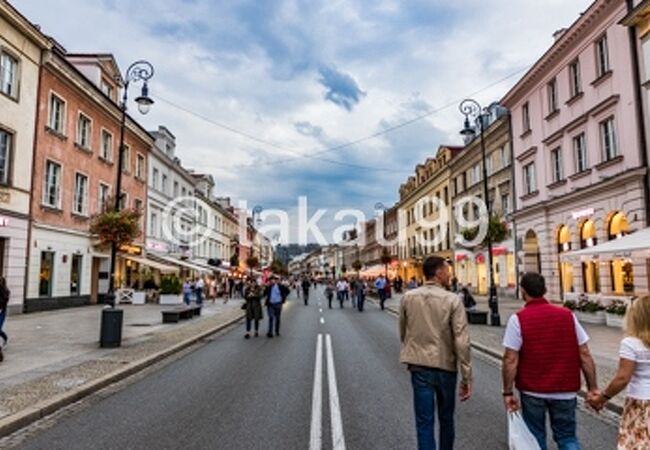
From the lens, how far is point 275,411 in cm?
646

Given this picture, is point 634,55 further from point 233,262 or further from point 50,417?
point 233,262

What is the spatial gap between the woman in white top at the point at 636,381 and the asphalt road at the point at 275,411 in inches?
81.3

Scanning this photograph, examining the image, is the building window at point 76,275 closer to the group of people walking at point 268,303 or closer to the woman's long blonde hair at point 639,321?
the group of people walking at point 268,303

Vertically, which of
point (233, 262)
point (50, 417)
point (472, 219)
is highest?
point (472, 219)

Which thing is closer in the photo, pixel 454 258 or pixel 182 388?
pixel 182 388

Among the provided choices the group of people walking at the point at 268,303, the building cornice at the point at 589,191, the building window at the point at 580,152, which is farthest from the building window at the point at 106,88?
the building window at the point at 580,152

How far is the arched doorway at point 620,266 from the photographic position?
19.1 m

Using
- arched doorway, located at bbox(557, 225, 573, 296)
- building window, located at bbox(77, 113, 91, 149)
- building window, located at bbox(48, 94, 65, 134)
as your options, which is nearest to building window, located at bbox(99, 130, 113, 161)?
building window, located at bbox(77, 113, 91, 149)

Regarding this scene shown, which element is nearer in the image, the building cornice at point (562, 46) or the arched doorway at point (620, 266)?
the arched doorway at point (620, 266)

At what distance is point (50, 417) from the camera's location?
248 inches

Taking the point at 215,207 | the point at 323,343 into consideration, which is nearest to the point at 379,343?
the point at 323,343

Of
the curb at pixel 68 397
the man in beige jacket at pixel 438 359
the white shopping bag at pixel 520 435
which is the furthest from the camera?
the curb at pixel 68 397

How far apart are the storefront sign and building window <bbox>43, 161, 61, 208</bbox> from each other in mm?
24507

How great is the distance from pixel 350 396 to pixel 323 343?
19.7 feet
